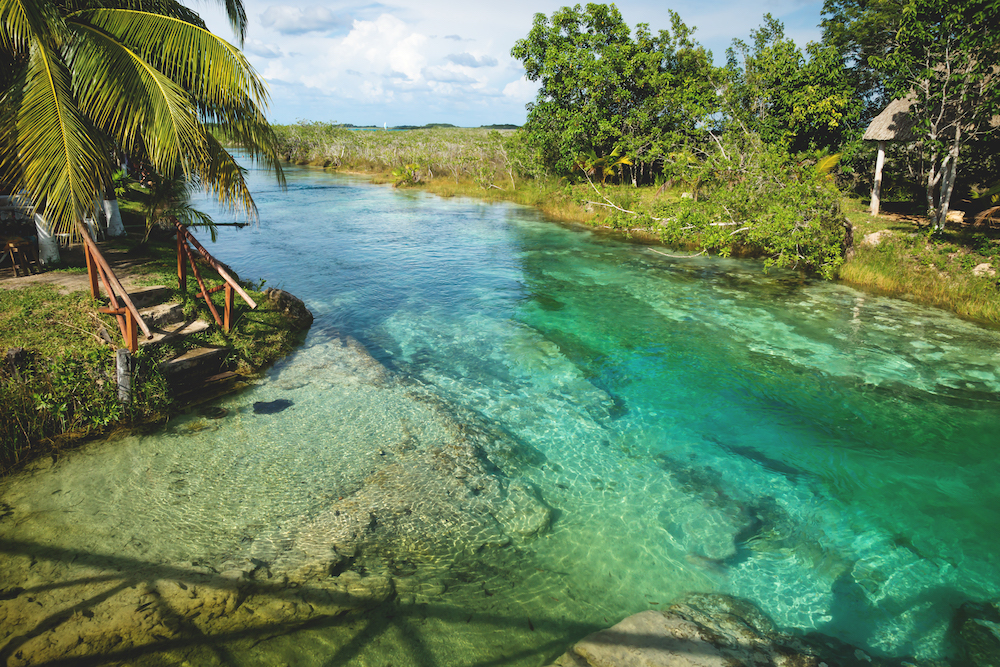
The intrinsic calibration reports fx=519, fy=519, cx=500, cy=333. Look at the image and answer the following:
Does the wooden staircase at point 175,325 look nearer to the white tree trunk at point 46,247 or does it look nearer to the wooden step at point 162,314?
the wooden step at point 162,314

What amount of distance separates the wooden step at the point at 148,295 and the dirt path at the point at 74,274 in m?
0.45

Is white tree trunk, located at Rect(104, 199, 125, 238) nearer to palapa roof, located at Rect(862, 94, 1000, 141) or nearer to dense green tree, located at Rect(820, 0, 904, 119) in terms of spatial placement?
palapa roof, located at Rect(862, 94, 1000, 141)

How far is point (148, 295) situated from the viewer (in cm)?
869

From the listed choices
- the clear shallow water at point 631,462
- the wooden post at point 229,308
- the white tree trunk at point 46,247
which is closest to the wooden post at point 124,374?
the clear shallow water at point 631,462

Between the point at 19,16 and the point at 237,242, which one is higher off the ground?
the point at 19,16

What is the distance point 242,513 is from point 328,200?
1083 inches

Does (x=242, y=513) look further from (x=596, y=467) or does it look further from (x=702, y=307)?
(x=702, y=307)

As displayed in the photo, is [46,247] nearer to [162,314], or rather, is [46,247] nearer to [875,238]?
[162,314]

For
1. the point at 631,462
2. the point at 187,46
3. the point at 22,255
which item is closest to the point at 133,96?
the point at 187,46

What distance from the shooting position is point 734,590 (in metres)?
5.07

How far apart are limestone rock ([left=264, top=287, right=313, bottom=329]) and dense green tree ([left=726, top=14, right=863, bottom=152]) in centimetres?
1719

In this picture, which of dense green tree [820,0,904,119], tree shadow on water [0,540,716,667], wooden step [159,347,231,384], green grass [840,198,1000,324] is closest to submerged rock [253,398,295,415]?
wooden step [159,347,231,384]

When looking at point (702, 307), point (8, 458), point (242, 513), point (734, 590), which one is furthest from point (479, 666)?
point (702, 307)

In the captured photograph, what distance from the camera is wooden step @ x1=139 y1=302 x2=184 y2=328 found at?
8.18m
